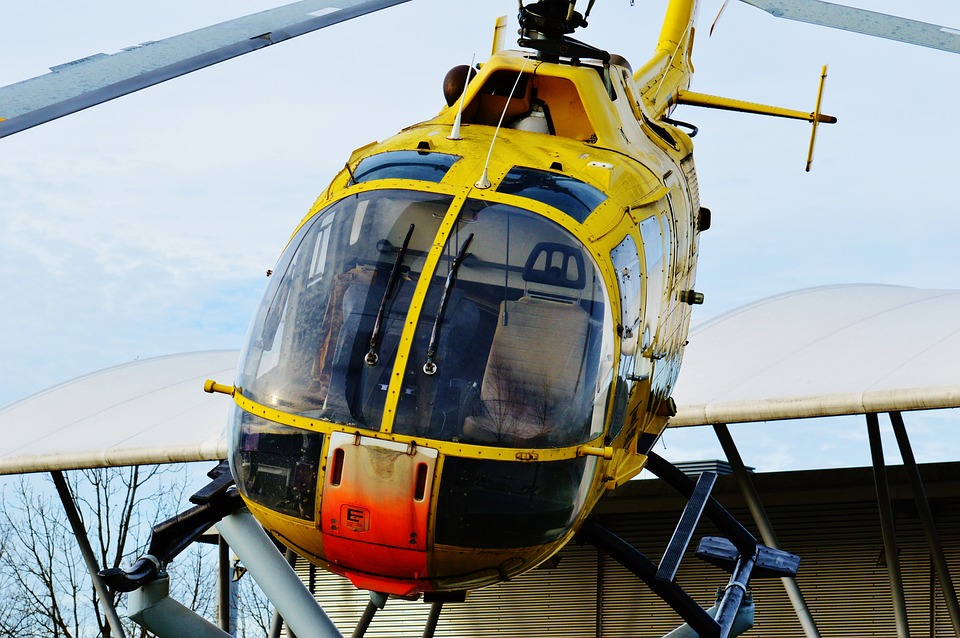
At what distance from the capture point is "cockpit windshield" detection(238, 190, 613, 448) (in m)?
6.47

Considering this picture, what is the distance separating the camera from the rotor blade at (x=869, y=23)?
9617 millimetres

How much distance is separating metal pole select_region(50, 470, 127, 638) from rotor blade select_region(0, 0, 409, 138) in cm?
985

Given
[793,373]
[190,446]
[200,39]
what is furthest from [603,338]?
[190,446]

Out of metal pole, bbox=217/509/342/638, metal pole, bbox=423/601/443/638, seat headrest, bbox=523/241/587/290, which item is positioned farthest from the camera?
metal pole, bbox=423/601/443/638

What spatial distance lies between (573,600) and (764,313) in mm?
5381

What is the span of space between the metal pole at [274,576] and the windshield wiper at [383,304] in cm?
393

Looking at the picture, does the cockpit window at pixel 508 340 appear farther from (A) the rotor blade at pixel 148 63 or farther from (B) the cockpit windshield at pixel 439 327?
(A) the rotor blade at pixel 148 63

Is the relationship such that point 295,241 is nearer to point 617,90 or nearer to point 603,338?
point 603,338

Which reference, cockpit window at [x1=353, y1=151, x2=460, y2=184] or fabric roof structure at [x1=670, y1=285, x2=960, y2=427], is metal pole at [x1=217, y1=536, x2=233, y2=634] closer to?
fabric roof structure at [x1=670, y1=285, x2=960, y2=427]

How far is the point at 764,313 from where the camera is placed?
1803cm

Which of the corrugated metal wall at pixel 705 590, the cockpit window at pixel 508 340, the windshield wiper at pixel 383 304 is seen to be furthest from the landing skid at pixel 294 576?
the corrugated metal wall at pixel 705 590

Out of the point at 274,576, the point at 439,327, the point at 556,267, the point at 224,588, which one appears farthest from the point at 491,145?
the point at 224,588

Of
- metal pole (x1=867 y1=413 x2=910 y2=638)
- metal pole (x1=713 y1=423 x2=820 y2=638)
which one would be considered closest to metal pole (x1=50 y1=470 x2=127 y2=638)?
metal pole (x1=713 y1=423 x2=820 y2=638)

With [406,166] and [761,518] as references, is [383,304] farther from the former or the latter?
[761,518]
